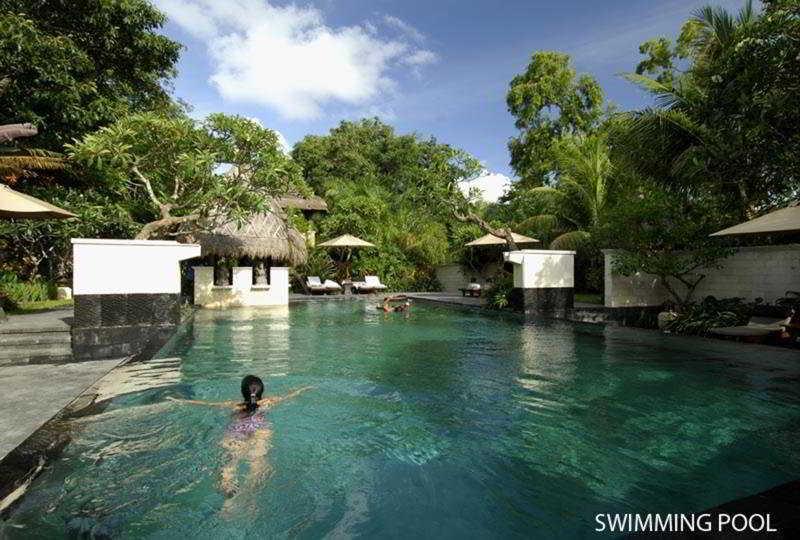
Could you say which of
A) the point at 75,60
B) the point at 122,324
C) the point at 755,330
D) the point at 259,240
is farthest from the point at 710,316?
the point at 75,60

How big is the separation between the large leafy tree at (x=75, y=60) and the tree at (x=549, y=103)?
63.7 feet

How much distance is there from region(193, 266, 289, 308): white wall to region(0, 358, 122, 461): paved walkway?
9.63 meters

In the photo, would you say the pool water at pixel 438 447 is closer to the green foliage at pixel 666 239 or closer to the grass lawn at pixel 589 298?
the green foliage at pixel 666 239

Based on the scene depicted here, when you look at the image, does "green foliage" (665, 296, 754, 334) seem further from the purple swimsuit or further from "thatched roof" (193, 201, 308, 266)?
"thatched roof" (193, 201, 308, 266)

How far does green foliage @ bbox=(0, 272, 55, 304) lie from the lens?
10.8 m

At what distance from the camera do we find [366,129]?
35.6m

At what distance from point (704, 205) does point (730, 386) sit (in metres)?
7.65

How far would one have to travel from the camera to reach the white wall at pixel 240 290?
15.5m

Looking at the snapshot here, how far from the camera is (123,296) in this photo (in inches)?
294

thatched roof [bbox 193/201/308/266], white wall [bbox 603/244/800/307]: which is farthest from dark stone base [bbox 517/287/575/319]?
thatched roof [bbox 193/201/308/266]

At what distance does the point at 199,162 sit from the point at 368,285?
1180cm

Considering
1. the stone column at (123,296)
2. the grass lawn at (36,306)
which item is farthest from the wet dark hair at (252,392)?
the grass lawn at (36,306)

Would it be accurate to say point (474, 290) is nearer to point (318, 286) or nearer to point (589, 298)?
point (589, 298)

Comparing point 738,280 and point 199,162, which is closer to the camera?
point 199,162
